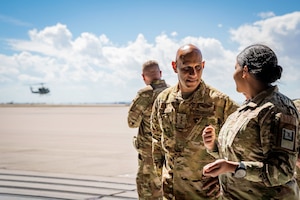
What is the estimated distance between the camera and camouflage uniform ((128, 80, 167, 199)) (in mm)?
4793

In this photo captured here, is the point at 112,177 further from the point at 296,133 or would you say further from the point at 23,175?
the point at 296,133

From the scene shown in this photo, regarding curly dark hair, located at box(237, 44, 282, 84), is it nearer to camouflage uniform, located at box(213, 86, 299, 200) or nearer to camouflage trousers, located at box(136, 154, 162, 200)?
camouflage uniform, located at box(213, 86, 299, 200)

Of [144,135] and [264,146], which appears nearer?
[264,146]

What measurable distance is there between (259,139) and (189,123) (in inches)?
40.3

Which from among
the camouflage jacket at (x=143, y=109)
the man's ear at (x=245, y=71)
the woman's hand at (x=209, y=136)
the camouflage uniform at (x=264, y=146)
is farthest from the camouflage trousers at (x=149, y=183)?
the man's ear at (x=245, y=71)

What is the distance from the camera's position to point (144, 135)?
4.92 metres

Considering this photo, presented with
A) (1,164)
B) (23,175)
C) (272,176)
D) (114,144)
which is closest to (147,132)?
(272,176)

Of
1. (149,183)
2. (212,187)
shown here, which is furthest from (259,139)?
(149,183)

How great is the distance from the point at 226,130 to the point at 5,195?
17.4 ft

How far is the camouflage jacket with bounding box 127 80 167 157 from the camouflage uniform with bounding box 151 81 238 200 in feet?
4.89

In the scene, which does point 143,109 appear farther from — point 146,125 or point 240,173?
point 240,173

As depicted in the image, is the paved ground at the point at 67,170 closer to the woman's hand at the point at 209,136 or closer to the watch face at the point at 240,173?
the woman's hand at the point at 209,136

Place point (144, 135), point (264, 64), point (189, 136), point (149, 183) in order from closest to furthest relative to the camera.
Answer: point (264, 64), point (189, 136), point (149, 183), point (144, 135)

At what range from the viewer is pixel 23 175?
892 cm
